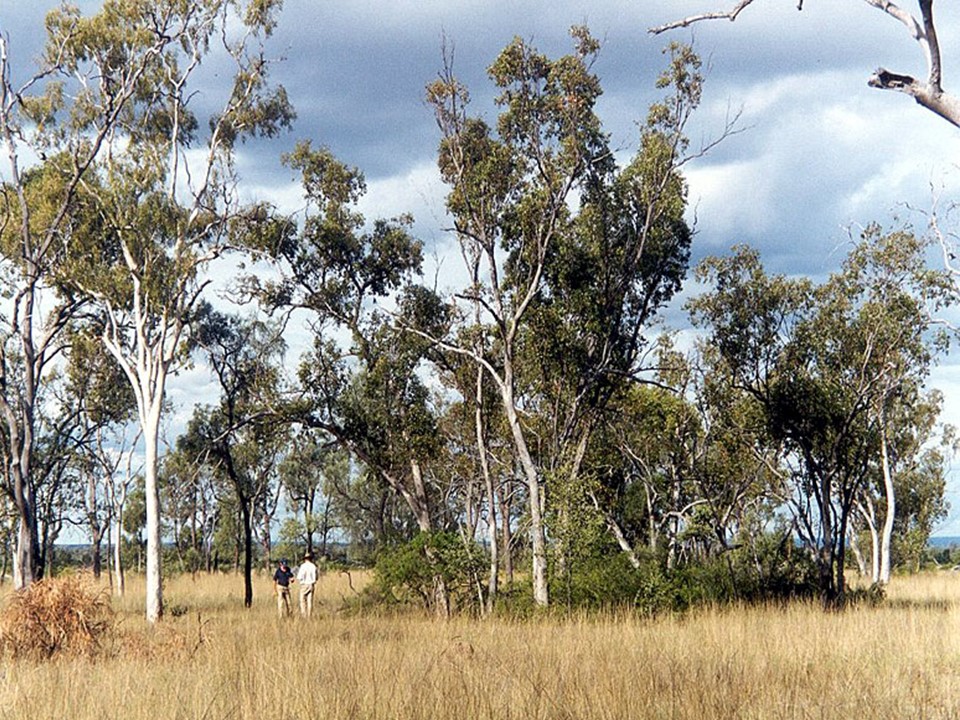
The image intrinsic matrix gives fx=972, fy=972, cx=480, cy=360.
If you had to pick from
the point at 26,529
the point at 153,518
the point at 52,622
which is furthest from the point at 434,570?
the point at 52,622

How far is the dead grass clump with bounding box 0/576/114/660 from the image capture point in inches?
499

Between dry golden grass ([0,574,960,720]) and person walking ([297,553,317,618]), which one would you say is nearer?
dry golden grass ([0,574,960,720])

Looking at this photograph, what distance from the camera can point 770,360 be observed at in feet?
74.6

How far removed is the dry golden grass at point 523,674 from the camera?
818cm

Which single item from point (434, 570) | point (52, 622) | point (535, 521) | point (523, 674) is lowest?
point (523, 674)

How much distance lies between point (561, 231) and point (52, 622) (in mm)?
13763

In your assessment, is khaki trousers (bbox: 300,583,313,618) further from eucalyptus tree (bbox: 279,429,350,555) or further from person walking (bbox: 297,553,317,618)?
eucalyptus tree (bbox: 279,429,350,555)

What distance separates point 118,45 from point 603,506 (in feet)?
61.6

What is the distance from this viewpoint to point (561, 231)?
73.5ft

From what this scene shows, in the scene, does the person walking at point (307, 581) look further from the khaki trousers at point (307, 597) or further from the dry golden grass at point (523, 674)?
the dry golden grass at point (523, 674)

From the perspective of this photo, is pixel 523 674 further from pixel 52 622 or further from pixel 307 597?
pixel 307 597

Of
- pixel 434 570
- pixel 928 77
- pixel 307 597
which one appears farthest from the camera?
pixel 307 597

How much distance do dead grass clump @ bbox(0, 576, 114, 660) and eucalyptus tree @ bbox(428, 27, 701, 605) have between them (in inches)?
363

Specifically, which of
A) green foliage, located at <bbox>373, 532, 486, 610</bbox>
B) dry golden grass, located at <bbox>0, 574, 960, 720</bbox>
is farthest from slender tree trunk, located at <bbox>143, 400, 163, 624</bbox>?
dry golden grass, located at <bbox>0, 574, 960, 720</bbox>
